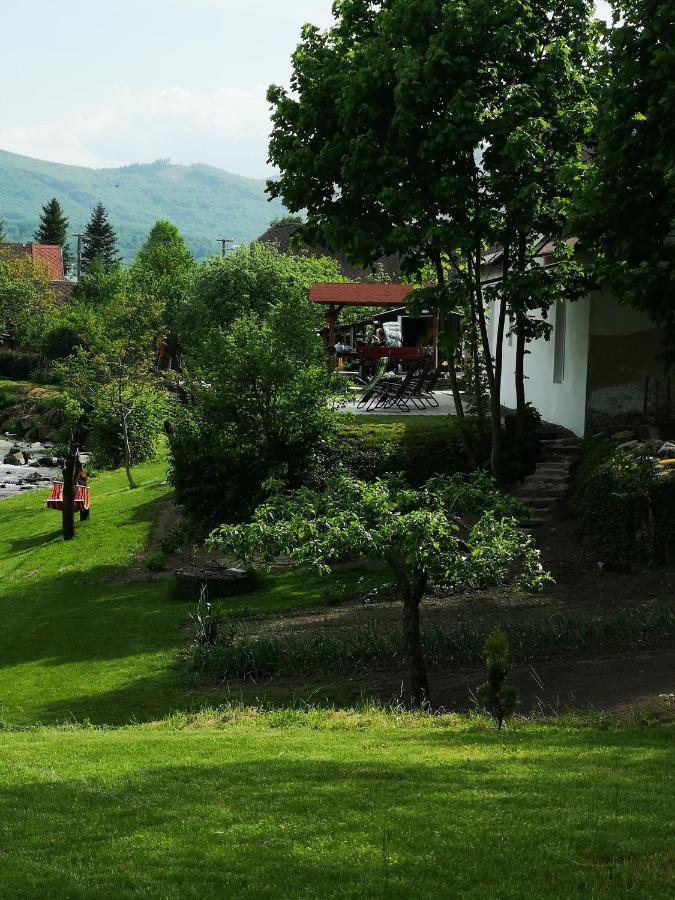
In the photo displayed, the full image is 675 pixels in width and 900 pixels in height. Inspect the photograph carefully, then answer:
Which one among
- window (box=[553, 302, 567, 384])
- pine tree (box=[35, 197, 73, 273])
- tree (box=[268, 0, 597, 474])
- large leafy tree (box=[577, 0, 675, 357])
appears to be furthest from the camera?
pine tree (box=[35, 197, 73, 273])

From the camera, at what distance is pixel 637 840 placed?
237 inches

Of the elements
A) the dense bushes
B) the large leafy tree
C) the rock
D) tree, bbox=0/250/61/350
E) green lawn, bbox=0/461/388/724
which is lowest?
green lawn, bbox=0/461/388/724

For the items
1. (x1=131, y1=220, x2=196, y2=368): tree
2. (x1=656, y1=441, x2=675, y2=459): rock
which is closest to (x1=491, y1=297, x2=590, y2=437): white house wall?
(x1=656, y1=441, x2=675, y2=459): rock

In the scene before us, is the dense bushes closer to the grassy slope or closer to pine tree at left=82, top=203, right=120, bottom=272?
the grassy slope

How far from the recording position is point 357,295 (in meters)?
35.7

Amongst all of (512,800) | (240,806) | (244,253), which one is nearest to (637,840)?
(512,800)

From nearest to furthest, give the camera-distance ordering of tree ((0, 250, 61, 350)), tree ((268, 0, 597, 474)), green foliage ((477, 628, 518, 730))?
green foliage ((477, 628, 518, 730))
tree ((268, 0, 597, 474))
tree ((0, 250, 61, 350))

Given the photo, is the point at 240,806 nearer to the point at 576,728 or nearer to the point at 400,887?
the point at 400,887

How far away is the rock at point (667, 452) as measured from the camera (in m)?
18.4

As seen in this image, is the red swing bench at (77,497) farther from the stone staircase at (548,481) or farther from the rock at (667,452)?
the rock at (667,452)

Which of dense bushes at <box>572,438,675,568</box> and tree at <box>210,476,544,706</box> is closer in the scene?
tree at <box>210,476,544,706</box>

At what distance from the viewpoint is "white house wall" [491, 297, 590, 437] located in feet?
73.7

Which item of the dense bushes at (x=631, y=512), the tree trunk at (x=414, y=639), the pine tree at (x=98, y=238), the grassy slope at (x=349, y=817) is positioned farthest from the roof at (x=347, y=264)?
the pine tree at (x=98, y=238)

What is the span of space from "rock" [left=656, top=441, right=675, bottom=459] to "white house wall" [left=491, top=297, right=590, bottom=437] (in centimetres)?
380
